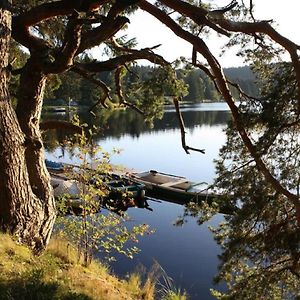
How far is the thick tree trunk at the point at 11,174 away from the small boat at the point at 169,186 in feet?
50.2

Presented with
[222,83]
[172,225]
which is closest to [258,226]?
[222,83]

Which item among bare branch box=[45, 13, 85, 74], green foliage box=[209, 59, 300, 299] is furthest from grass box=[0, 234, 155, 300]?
bare branch box=[45, 13, 85, 74]

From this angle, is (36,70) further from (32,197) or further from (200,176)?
(200,176)

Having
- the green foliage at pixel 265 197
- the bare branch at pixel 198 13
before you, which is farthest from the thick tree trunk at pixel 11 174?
the green foliage at pixel 265 197

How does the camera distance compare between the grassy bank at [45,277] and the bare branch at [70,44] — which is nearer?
the grassy bank at [45,277]

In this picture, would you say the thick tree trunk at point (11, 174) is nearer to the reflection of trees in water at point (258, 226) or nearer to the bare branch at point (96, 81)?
the bare branch at point (96, 81)

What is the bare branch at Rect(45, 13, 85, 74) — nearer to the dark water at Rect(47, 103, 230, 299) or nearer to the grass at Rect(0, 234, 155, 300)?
the grass at Rect(0, 234, 155, 300)

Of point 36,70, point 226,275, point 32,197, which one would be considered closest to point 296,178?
point 226,275

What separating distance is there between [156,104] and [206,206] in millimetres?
1763

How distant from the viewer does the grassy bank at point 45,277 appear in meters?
3.52

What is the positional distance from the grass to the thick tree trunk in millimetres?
256

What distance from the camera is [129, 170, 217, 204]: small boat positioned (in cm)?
2067

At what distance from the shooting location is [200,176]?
24.5m

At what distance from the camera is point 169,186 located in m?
21.8
